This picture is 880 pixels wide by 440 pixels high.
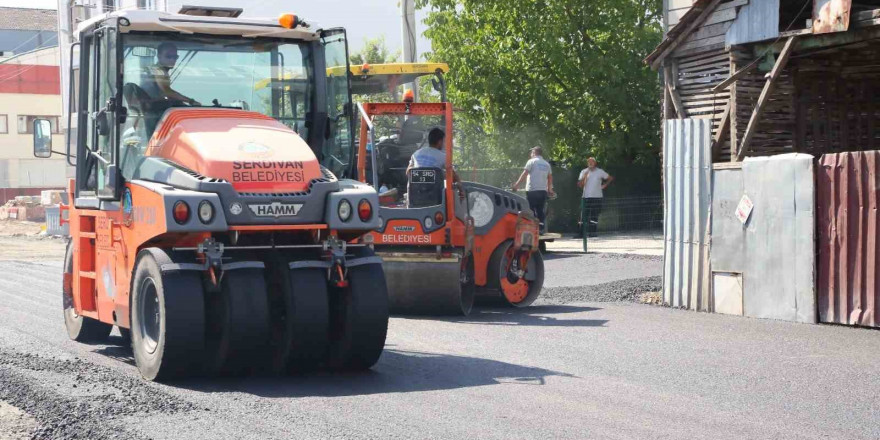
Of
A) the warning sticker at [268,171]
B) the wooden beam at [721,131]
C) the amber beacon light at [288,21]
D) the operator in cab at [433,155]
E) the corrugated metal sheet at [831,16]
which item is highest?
the corrugated metal sheet at [831,16]

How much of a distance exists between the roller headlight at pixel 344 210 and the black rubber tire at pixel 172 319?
3.72 feet

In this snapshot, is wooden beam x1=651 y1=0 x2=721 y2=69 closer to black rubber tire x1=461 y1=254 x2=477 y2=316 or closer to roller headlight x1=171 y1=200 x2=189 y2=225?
black rubber tire x1=461 y1=254 x2=477 y2=316

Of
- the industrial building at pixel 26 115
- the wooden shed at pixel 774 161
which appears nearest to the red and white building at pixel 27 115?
the industrial building at pixel 26 115

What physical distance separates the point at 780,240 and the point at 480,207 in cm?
339

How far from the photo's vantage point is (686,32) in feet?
55.1

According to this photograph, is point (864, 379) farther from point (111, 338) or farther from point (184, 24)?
point (111, 338)

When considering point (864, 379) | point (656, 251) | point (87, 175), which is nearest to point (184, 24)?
point (87, 175)

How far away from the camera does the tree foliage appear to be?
1088 inches

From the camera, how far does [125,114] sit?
9.24 m

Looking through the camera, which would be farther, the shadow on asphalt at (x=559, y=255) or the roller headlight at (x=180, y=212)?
the shadow on asphalt at (x=559, y=255)

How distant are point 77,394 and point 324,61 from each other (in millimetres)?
3553

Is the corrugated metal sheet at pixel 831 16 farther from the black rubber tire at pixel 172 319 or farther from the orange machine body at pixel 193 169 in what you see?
the black rubber tire at pixel 172 319

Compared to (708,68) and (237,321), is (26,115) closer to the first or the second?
(708,68)

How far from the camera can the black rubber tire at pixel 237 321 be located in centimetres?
835
